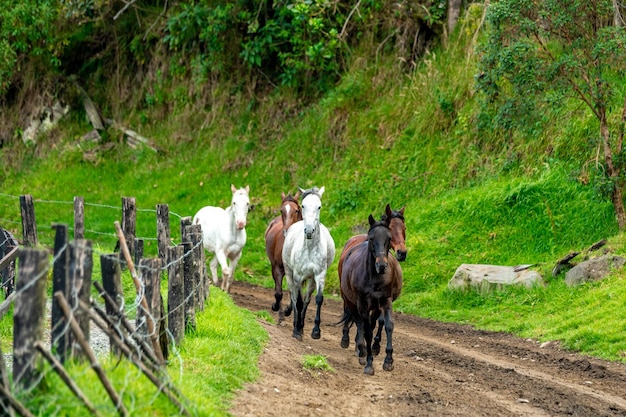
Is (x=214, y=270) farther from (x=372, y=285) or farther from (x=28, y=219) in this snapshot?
(x=372, y=285)

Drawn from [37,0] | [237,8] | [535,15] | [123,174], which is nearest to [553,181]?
[535,15]

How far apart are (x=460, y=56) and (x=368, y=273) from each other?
14.5 meters

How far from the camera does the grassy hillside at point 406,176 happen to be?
648 inches

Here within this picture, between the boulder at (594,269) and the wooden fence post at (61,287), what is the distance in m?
10.9

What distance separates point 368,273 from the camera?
37.4ft

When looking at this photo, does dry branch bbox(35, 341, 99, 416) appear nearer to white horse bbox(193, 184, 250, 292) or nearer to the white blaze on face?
the white blaze on face

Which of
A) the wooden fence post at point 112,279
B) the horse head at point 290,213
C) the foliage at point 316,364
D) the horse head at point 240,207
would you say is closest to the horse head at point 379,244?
the foliage at point 316,364

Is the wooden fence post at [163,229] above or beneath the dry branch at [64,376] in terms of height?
above

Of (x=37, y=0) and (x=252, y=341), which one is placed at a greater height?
(x=37, y=0)

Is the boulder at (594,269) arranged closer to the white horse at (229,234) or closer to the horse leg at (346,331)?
the horse leg at (346,331)

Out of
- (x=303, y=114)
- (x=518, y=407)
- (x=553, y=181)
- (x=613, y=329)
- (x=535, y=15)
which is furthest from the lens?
(x=303, y=114)

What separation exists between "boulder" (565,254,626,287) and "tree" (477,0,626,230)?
1540 millimetres

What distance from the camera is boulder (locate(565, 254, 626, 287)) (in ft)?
49.7

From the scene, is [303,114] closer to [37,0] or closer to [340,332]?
[37,0]
